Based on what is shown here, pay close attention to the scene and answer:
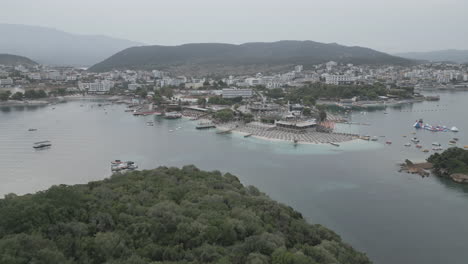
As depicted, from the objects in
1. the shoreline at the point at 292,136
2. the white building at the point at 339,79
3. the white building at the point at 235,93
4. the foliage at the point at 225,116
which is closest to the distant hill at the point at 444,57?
the white building at the point at 339,79

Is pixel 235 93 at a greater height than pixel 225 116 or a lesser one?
greater

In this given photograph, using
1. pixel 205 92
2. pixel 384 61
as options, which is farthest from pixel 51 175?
pixel 384 61

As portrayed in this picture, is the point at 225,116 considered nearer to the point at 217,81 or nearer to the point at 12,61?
the point at 217,81

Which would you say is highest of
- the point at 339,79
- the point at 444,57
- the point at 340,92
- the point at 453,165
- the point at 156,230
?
the point at 444,57

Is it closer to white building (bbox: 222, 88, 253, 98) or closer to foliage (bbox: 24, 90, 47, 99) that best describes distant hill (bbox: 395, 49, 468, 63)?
white building (bbox: 222, 88, 253, 98)

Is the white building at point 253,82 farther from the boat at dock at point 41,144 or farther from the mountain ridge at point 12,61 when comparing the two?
the mountain ridge at point 12,61

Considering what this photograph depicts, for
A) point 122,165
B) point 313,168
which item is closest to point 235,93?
point 313,168

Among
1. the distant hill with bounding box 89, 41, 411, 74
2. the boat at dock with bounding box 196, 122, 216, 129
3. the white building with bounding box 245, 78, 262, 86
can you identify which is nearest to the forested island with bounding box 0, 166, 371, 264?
the boat at dock with bounding box 196, 122, 216, 129
